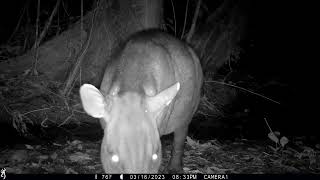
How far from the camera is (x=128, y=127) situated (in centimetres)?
397

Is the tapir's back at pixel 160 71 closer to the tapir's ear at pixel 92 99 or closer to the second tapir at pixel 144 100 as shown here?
the second tapir at pixel 144 100

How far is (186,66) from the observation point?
5941 millimetres

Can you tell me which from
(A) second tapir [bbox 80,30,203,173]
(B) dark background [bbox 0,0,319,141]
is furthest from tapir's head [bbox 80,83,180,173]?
(B) dark background [bbox 0,0,319,141]

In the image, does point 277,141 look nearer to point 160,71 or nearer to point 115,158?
point 160,71

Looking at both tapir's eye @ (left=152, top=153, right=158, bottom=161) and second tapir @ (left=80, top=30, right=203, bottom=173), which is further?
tapir's eye @ (left=152, top=153, right=158, bottom=161)

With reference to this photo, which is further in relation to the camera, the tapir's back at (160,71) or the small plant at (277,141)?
the small plant at (277,141)

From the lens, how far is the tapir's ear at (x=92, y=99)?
425 cm

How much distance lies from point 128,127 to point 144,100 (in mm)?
478

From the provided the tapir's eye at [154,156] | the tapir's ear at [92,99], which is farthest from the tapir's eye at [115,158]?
the tapir's ear at [92,99]

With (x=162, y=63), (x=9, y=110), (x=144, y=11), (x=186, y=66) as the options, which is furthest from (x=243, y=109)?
(x=9, y=110)

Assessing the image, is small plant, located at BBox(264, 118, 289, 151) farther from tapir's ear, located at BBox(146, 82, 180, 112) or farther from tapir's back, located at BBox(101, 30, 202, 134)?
tapir's ear, located at BBox(146, 82, 180, 112)

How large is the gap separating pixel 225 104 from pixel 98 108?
19.7 feet

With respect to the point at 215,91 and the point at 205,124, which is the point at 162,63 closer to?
the point at 205,124

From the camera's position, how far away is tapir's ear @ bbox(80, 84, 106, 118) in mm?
4246
